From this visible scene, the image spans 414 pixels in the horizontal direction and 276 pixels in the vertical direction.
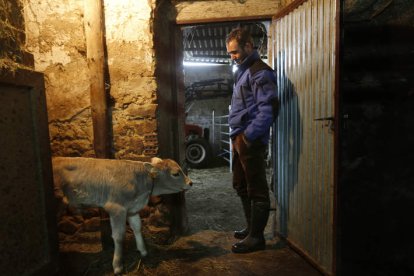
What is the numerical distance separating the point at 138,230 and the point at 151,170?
0.68 metres

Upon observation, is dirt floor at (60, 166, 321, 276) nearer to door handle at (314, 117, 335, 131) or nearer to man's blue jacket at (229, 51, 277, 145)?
man's blue jacket at (229, 51, 277, 145)

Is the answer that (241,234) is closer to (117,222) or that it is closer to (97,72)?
(117,222)

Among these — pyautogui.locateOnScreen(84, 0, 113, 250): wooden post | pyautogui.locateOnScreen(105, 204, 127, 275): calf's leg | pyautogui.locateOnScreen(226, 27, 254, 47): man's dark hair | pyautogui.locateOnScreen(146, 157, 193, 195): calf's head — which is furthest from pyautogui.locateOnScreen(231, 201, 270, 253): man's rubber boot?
pyautogui.locateOnScreen(226, 27, 254, 47): man's dark hair

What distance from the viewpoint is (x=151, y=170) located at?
2.54 metres

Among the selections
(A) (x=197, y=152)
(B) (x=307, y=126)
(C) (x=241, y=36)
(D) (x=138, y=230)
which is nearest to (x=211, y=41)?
(A) (x=197, y=152)

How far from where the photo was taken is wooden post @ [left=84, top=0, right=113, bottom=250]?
113 inches

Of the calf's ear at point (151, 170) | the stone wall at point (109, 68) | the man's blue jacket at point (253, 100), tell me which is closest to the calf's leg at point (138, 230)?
the calf's ear at point (151, 170)

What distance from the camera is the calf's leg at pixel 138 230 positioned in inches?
108

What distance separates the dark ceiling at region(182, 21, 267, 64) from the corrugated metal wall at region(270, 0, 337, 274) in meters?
2.59

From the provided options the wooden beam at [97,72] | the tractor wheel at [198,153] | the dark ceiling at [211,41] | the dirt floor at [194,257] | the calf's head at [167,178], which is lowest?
the dirt floor at [194,257]

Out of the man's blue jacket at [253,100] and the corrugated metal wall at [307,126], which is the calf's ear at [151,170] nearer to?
the man's blue jacket at [253,100]

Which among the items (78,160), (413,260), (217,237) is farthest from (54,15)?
(413,260)

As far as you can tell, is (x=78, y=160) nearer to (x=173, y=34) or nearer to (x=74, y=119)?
(x=74, y=119)

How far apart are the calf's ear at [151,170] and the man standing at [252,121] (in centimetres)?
92
